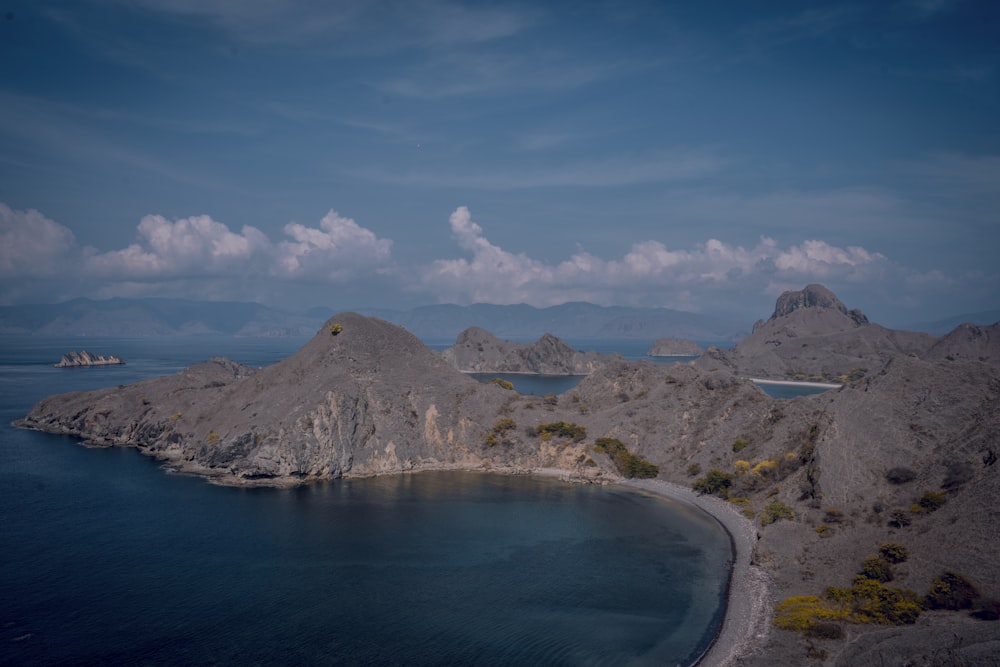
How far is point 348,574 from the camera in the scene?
57.5 m

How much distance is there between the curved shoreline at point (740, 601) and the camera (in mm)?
43781

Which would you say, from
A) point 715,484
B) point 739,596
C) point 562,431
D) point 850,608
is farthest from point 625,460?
point 850,608

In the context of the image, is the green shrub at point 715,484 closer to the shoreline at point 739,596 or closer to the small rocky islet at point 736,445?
the small rocky islet at point 736,445

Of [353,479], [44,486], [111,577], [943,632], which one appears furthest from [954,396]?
[44,486]

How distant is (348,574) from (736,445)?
59830 mm

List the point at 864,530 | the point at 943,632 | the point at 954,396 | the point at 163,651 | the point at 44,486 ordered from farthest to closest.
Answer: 1. the point at 44,486
2. the point at 954,396
3. the point at 864,530
4. the point at 163,651
5. the point at 943,632

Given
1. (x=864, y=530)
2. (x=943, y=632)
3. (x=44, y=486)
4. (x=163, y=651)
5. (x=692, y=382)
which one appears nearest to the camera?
(x=943, y=632)

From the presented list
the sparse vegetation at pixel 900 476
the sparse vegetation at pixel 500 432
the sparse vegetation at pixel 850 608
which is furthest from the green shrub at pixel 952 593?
the sparse vegetation at pixel 500 432

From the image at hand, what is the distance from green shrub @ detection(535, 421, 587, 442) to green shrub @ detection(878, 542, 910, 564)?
54823 millimetres

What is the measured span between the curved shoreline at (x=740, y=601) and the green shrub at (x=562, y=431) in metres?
27.3

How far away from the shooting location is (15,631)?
45.0 m

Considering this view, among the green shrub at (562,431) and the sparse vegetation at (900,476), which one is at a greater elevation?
the sparse vegetation at (900,476)

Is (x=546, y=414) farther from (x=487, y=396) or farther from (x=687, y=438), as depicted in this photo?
(x=687, y=438)

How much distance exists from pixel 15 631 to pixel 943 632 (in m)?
63.2
